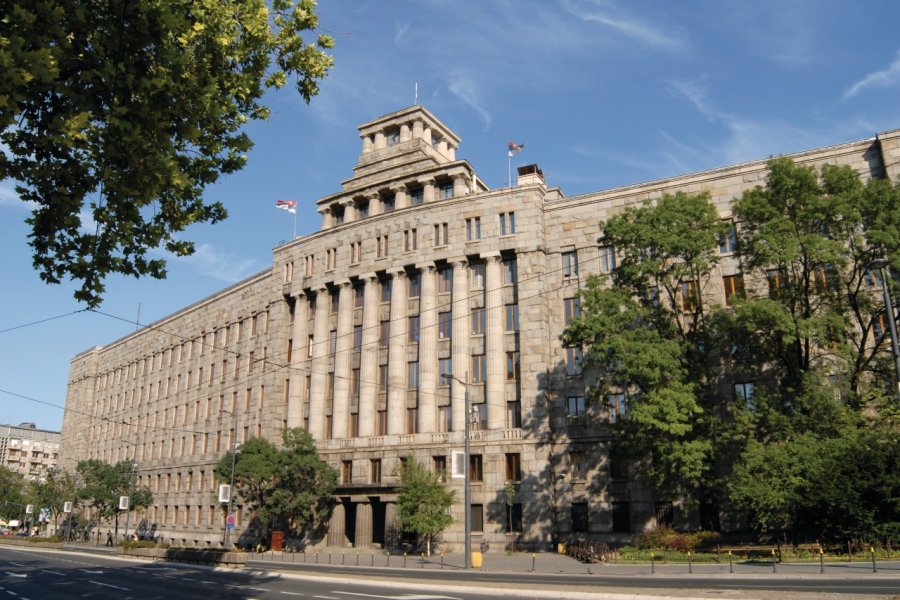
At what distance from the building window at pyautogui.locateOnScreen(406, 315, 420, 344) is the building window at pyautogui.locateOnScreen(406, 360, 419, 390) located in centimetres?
177

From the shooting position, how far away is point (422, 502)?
4612cm

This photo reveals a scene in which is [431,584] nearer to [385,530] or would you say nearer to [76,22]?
[76,22]

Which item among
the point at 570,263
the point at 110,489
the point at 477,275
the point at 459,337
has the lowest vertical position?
the point at 110,489

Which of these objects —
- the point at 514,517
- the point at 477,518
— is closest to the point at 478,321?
the point at 477,518

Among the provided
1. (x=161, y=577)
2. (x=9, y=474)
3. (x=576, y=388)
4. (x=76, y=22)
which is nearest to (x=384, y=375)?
(x=576, y=388)

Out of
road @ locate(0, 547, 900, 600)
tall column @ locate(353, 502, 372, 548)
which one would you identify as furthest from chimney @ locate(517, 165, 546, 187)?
road @ locate(0, 547, 900, 600)

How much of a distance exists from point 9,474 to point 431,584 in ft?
442

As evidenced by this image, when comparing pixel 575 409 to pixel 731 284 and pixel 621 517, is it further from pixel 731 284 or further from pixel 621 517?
pixel 731 284

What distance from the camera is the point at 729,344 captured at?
4016cm

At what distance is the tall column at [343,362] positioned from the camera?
58.2m

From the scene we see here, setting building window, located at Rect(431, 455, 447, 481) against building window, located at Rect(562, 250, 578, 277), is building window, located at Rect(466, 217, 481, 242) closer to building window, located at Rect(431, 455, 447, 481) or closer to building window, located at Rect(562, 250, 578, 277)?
building window, located at Rect(562, 250, 578, 277)

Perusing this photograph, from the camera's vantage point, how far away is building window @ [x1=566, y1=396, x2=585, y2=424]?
48281 mm

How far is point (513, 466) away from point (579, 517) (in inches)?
220

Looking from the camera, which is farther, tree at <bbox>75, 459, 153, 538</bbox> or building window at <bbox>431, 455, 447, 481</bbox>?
tree at <bbox>75, 459, 153, 538</bbox>
